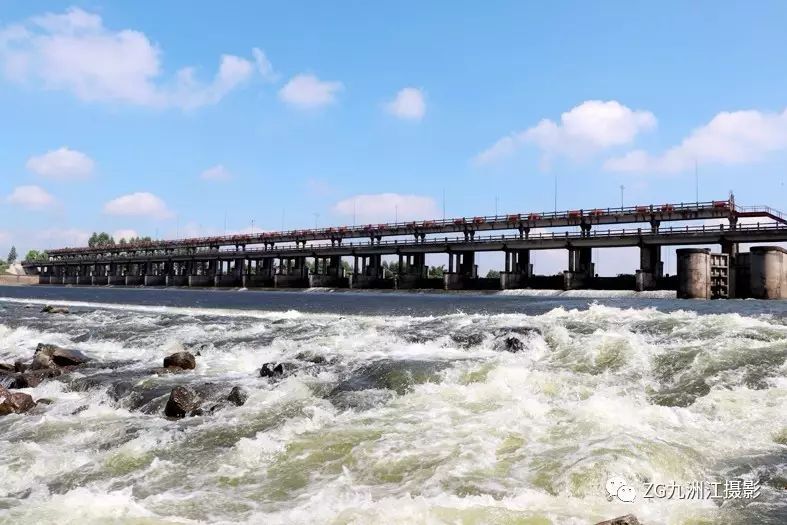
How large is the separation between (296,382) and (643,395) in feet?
27.6

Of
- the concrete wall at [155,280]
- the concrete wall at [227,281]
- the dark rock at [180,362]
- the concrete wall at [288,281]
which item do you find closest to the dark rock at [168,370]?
the dark rock at [180,362]

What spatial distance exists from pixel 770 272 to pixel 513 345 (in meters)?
40.4

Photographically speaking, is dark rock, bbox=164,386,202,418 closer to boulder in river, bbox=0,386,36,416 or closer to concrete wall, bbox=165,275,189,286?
boulder in river, bbox=0,386,36,416

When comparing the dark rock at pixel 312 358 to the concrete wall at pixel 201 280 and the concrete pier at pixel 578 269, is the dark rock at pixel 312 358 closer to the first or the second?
the concrete pier at pixel 578 269

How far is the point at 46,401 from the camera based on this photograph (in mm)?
13484

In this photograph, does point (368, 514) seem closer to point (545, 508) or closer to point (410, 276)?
point (545, 508)

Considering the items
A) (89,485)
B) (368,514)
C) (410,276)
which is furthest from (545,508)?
(410,276)

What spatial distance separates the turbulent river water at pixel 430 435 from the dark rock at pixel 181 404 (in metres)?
0.36

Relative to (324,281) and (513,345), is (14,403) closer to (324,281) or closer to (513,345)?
(513,345)

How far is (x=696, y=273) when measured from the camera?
47.6m

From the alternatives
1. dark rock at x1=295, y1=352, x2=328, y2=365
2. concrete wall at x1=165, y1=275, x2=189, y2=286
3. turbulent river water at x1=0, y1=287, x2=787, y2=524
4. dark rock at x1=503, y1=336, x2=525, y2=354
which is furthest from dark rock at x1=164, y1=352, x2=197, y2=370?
concrete wall at x1=165, y1=275, x2=189, y2=286

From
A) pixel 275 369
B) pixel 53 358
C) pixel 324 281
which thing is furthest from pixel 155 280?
pixel 275 369

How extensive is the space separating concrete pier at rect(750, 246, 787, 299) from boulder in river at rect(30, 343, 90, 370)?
50400mm

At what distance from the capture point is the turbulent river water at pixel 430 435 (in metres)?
7.07
